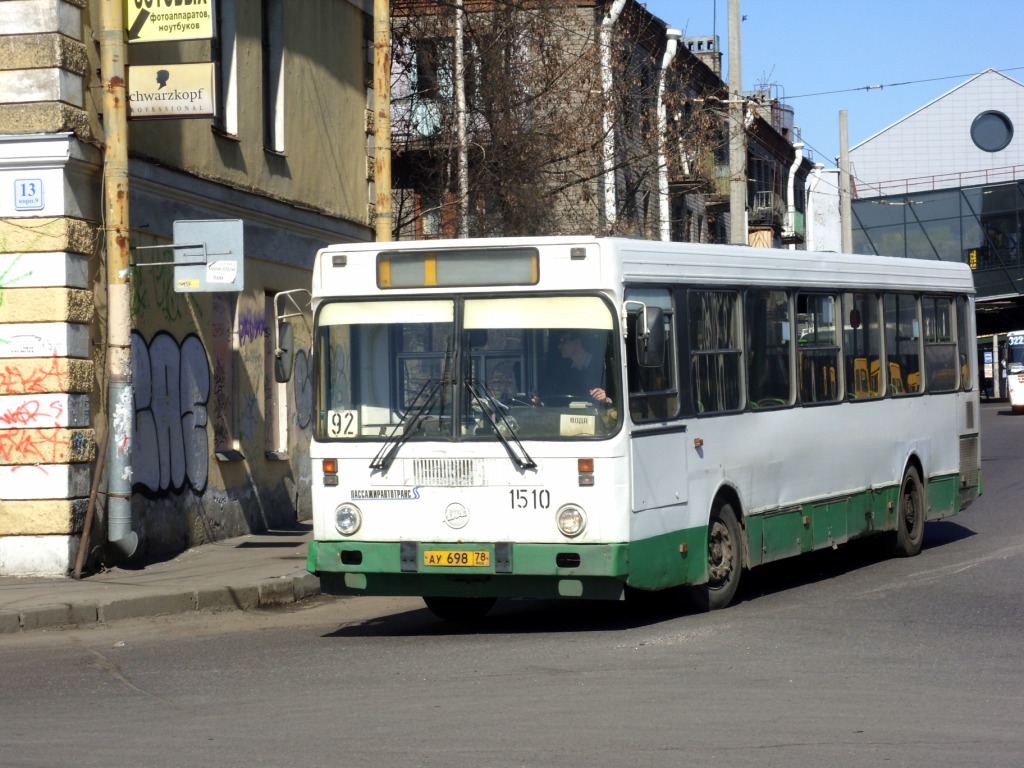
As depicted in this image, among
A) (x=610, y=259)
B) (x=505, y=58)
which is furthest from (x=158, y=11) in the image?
(x=505, y=58)

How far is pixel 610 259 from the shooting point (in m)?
10.3

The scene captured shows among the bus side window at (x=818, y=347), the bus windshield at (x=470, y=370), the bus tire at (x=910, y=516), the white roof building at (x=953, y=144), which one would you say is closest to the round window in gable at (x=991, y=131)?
the white roof building at (x=953, y=144)

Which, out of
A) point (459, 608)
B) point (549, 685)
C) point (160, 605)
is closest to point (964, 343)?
point (459, 608)

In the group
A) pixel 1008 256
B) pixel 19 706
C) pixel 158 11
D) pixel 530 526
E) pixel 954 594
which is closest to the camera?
pixel 19 706

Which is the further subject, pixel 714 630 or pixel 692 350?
pixel 692 350

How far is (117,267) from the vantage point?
14.0 meters

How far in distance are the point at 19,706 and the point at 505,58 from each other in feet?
57.3

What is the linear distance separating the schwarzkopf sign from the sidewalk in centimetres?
406

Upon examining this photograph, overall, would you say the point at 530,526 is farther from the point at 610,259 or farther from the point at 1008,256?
the point at 1008,256

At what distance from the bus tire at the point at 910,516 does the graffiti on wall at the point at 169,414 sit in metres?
7.00

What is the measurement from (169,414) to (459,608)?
556 cm

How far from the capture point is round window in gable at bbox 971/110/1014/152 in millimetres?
78062

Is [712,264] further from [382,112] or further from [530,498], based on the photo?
[382,112]

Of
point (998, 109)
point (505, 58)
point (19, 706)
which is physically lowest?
point (19, 706)
